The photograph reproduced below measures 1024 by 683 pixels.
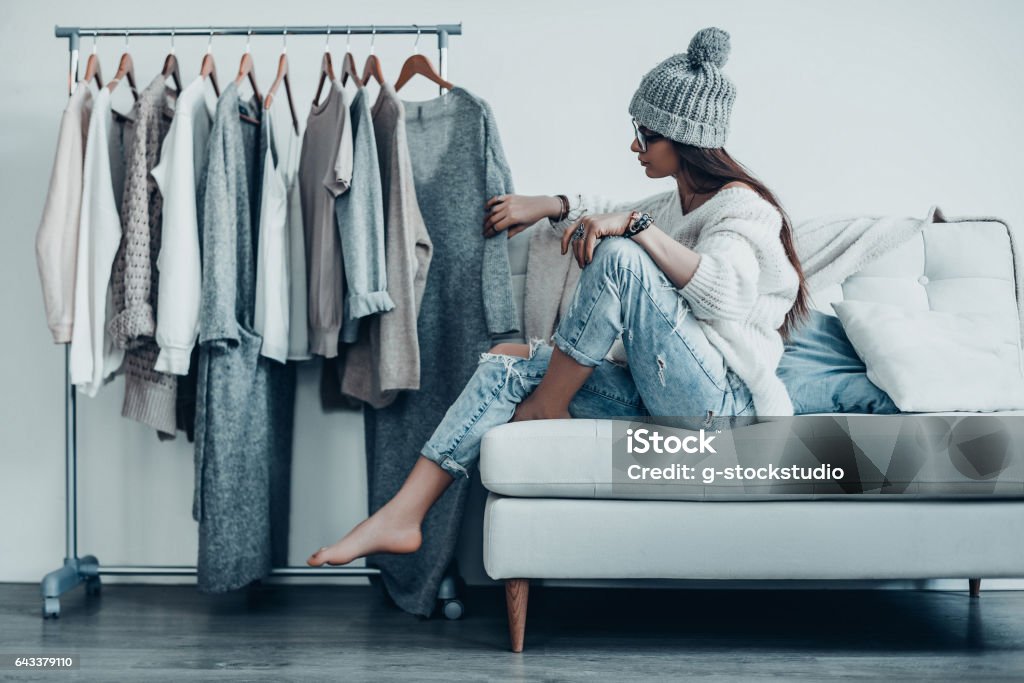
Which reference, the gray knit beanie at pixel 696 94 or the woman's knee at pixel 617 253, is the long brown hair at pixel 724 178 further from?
the woman's knee at pixel 617 253

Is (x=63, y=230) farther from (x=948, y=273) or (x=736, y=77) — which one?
(x=948, y=273)

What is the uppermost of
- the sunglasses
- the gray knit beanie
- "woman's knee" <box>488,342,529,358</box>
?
the gray knit beanie

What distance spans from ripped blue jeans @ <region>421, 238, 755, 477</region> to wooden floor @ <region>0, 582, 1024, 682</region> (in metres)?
0.37

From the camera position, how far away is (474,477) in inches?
78.8

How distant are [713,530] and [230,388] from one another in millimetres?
1047

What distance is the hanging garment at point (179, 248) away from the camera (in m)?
1.76

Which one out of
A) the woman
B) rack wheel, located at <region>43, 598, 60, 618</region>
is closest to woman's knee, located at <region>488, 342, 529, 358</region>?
the woman

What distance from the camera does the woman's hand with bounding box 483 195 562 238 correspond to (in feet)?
6.25

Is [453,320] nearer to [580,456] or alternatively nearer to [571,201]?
[571,201]

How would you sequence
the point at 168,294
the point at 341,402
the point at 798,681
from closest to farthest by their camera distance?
the point at 798,681 → the point at 168,294 → the point at 341,402

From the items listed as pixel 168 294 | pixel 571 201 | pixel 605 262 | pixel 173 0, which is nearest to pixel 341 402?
pixel 168 294

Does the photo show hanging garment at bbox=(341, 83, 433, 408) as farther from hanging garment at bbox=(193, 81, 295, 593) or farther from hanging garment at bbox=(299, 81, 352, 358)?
hanging garment at bbox=(193, 81, 295, 593)

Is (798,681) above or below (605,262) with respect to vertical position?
below

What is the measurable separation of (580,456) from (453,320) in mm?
610
